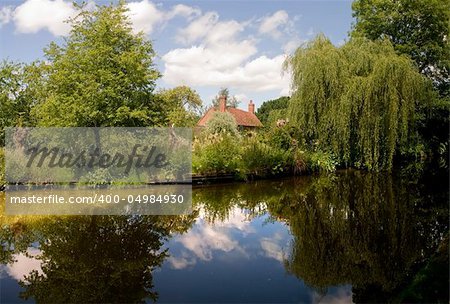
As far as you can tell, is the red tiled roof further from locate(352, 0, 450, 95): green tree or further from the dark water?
the dark water

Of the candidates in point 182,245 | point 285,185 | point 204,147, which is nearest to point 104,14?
point 204,147

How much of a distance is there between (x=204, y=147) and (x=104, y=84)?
189 inches

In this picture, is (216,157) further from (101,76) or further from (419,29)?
(419,29)

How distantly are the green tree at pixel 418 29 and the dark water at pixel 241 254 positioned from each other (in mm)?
15997

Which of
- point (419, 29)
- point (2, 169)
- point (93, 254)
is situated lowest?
point (93, 254)

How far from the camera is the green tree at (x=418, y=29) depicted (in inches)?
899

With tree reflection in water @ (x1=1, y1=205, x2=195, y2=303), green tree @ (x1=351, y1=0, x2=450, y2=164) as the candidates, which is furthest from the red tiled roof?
tree reflection in water @ (x1=1, y1=205, x2=195, y2=303)

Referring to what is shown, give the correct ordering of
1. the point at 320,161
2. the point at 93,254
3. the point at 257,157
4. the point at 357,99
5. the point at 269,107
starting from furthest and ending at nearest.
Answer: the point at 269,107 → the point at 320,161 → the point at 357,99 → the point at 257,157 → the point at 93,254

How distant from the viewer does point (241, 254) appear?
6773mm

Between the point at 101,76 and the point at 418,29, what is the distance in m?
20.8
